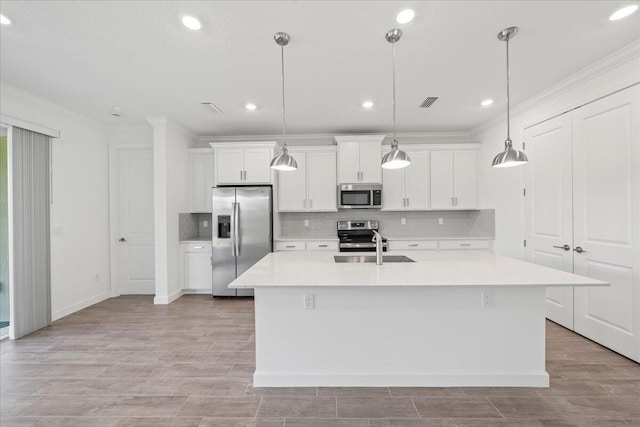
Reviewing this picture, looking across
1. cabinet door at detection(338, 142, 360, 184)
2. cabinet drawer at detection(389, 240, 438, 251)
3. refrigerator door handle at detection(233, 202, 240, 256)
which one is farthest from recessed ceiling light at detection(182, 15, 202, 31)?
cabinet drawer at detection(389, 240, 438, 251)

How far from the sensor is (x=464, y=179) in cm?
498

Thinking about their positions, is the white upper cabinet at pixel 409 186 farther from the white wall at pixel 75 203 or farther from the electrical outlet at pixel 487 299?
the white wall at pixel 75 203

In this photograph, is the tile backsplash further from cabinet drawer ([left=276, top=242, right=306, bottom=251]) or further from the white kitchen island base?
the white kitchen island base

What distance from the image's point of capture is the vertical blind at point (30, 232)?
3289mm

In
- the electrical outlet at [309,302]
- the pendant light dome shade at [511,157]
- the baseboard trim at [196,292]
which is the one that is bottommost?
the baseboard trim at [196,292]

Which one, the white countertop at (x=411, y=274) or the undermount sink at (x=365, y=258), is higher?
the white countertop at (x=411, y=274)

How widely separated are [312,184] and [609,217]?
11.8 feet

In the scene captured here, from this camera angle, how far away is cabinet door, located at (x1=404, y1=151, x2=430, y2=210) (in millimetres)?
4992

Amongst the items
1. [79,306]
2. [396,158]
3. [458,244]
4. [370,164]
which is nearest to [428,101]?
[370,164]

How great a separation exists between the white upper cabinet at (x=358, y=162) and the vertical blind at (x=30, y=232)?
3838mm

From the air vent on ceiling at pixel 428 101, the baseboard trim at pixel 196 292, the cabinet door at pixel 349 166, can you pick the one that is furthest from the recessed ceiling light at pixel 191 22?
the baseboard trim at pixel 196 292

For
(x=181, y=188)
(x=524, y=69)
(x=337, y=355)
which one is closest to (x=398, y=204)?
(x=524, y=69)

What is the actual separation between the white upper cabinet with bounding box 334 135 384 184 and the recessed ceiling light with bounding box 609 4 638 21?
2.97m

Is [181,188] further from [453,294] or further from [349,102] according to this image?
[453,294]
